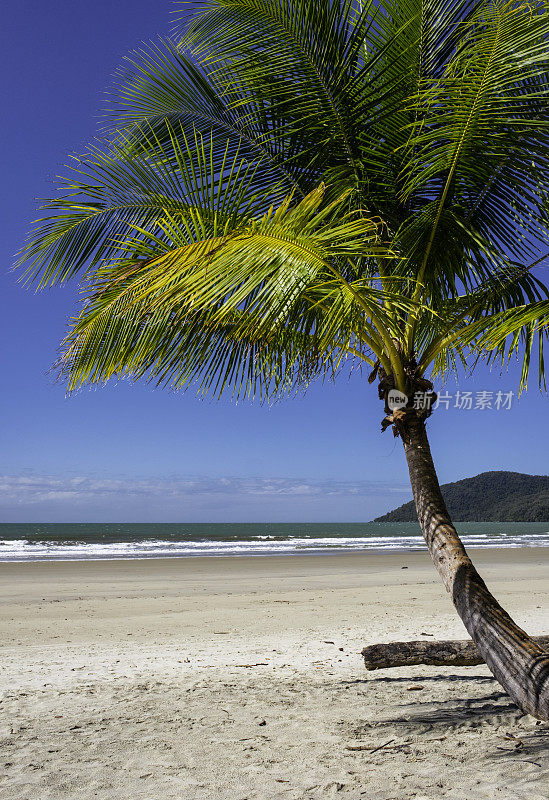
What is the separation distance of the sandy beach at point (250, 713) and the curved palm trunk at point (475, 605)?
460 mm

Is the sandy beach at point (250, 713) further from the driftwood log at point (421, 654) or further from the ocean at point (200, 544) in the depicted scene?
the ocean at point (200, 544)

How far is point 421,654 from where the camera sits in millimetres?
5047

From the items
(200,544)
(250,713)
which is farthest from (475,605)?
(200,544)

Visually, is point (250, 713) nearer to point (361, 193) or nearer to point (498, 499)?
point (361, 193)

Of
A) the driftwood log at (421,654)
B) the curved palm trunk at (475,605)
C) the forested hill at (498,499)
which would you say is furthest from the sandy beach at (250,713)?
the forested hill at (498,499)

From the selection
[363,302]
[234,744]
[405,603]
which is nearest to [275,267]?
[363,302]

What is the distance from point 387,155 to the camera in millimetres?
4254

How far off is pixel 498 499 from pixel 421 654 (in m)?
129

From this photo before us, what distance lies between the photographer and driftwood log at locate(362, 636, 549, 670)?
5031 mm

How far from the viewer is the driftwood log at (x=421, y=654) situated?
16.5 ft

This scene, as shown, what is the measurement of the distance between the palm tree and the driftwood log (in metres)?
1.23

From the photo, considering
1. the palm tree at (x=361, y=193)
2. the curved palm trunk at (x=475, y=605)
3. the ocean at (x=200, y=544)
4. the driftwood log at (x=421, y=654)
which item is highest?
the palm tree at (x=361, y=193)

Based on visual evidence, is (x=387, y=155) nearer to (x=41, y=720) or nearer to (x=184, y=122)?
(x=184, y=122)

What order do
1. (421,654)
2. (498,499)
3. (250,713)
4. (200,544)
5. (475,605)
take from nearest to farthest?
(475,605)
(250,713)
(421,654)
(200,544)
(498,499)
